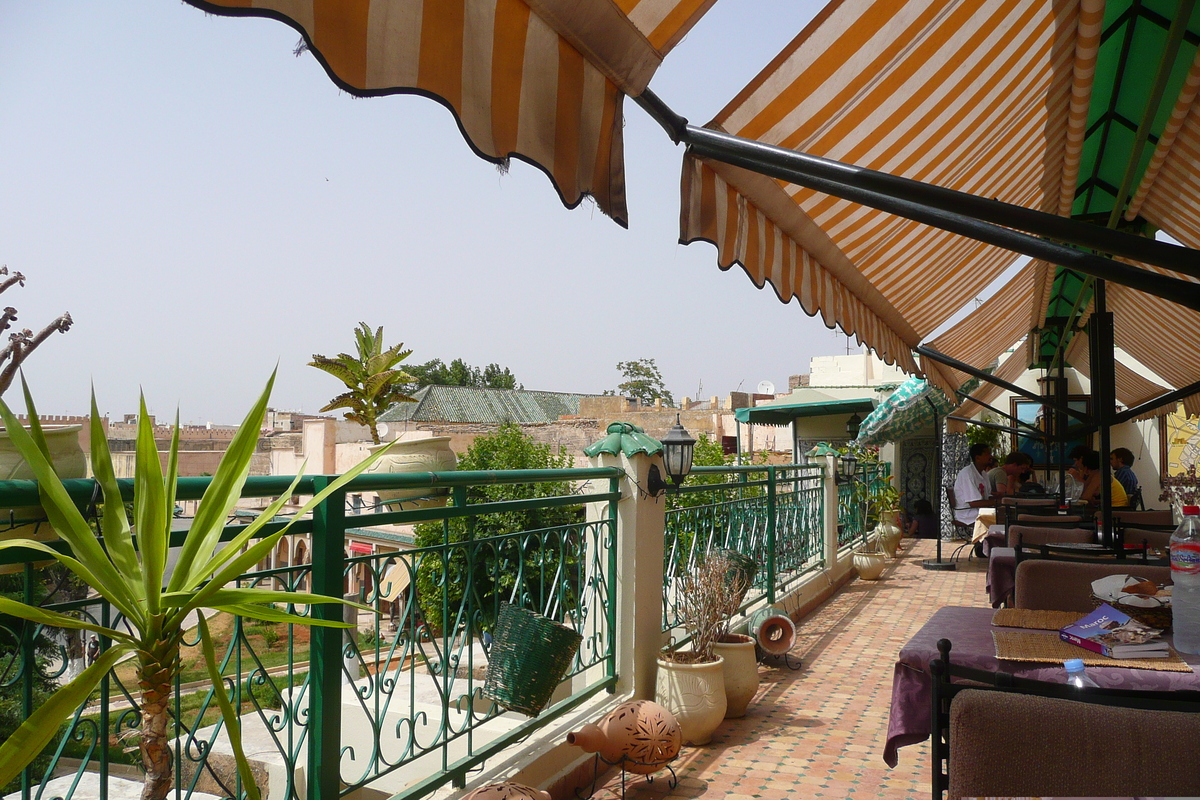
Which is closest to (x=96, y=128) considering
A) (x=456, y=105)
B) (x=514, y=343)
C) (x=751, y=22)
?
(x=751, y=22)

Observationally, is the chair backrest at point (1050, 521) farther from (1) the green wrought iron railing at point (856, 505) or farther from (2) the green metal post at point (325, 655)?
(2) the green metal post at point (325, 655)

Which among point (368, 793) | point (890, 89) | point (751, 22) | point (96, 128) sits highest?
point (96, 128)

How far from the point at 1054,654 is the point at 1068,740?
0.84 metres

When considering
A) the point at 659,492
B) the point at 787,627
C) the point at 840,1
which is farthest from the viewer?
the point at 787,627

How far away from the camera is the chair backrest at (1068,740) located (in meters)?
1.65

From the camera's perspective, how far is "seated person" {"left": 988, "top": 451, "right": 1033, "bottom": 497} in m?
9.84

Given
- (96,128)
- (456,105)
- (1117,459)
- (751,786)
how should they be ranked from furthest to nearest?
(96,128)
(1117,459)
(751,786)
(456,105)

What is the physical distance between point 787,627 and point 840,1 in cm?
430

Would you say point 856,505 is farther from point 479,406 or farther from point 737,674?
point 479,406

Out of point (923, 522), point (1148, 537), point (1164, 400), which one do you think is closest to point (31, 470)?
point (1164, 400)

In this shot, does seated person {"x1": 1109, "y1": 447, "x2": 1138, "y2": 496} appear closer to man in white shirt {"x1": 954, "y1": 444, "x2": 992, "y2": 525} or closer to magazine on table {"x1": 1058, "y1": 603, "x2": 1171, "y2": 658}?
man in white shirt {"x1": 954, "y1": 444, "x2": 992, "y2": 525}

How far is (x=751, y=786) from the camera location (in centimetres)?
357

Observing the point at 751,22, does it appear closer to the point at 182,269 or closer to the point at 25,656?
the point at 25,656

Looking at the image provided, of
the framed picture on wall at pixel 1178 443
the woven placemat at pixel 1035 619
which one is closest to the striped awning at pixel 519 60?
the woven placemat at pixel 1035 619
